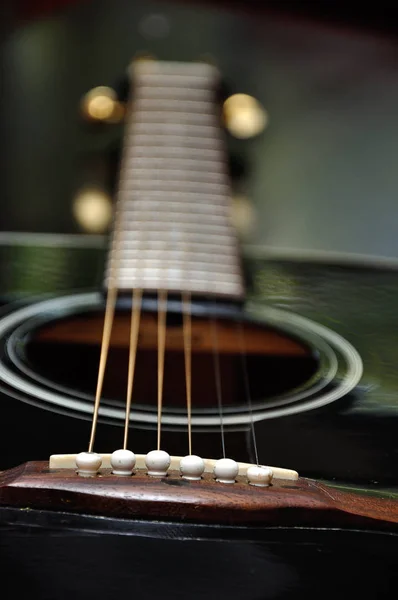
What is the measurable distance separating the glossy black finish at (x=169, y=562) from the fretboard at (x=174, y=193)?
61 centimetres

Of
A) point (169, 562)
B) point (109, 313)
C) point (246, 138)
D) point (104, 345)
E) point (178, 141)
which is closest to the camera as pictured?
point (169, 562)

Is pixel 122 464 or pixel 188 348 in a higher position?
pixel 188 348

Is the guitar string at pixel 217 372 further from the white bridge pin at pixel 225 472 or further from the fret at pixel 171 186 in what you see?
the fret at pixel 171 186

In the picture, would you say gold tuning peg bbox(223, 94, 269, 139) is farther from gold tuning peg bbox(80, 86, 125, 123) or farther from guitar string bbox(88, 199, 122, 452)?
guitar string bbox(88, 199, 122, 452)

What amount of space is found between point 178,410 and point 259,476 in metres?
0.25

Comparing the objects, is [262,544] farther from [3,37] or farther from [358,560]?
[3,37]

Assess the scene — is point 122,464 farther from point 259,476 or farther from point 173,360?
point 173,360

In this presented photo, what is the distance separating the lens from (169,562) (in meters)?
0.47

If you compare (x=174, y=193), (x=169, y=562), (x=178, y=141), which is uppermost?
(x=178, y=141)

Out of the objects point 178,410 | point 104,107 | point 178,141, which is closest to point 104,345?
point 178,410

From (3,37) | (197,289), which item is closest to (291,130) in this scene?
(197,289)

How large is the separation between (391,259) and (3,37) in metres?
1.17

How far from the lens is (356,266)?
1179mm

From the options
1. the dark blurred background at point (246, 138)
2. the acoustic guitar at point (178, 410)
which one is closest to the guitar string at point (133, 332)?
the acoustic guitar at point (178, 410)
